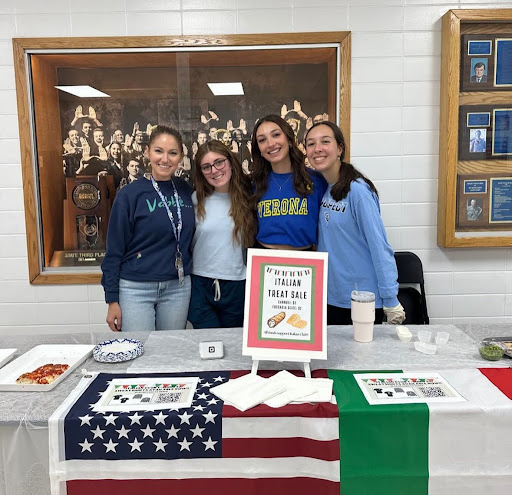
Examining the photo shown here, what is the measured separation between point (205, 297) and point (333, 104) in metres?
1.50

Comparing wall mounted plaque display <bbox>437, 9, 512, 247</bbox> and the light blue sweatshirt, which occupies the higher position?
wall mounted plaque display <bbox>437, 9, 512, 247</bbox>

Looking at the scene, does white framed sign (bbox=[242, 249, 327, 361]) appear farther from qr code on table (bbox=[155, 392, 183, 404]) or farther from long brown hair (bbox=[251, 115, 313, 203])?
long brown hair (bbox=[251, 115, 313, 203])

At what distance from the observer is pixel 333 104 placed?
10.1 ft

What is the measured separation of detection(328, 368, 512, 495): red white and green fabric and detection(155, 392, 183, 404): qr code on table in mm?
473

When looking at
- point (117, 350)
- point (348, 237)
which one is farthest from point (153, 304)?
point (348, 237)

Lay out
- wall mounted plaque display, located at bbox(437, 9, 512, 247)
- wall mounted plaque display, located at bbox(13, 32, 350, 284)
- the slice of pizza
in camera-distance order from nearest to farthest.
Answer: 1. the slice of pizza
2. wall mounted plaque display, located at bbox(437, 9, 512, 247)
3. wall mounted plaque display, located at bbox(13, 32, 350, 284)

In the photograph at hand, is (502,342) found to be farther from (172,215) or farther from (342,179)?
(172,215)

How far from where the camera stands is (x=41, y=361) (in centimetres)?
176

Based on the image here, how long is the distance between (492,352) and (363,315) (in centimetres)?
45

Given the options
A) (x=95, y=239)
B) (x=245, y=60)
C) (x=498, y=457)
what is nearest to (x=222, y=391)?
(x=498, y=457)

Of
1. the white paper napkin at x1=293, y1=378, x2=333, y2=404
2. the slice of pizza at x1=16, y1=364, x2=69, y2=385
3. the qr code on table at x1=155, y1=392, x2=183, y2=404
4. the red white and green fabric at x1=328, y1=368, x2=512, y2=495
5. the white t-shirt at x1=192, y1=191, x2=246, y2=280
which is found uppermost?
the white t-shirt at x1=192, y1=191, x2=246, y2=280

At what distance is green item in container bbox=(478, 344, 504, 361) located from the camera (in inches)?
65.5

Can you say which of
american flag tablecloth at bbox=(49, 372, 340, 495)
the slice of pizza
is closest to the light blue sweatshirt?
american flag tablecloth at bbox=(49, 372, 340, 495)

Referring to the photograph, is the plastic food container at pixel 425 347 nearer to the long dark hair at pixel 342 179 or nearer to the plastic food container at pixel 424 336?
the plastic food container at pixel 424 336
